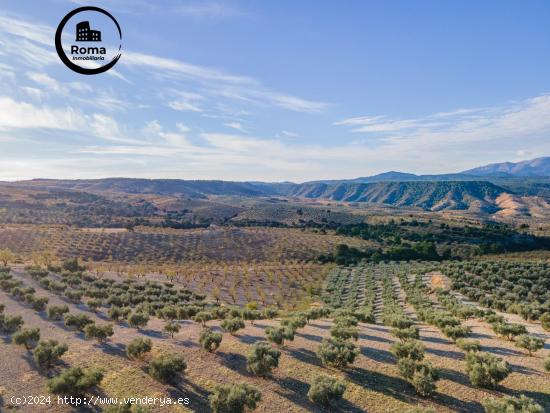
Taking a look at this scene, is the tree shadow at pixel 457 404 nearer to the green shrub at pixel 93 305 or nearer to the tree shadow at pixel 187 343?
the tree shadow at pixel 187 343

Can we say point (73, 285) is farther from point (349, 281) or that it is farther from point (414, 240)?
point (414, 240)

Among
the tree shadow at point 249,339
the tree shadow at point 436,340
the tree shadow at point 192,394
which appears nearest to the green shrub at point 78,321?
the tree shadow at point 249,339

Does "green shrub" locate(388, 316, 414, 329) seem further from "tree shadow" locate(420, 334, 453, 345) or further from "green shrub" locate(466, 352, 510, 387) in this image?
"green shrub" locate(466, 352, 510, 387)

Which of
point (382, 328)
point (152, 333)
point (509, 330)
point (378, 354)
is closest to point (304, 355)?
point (378, 354)

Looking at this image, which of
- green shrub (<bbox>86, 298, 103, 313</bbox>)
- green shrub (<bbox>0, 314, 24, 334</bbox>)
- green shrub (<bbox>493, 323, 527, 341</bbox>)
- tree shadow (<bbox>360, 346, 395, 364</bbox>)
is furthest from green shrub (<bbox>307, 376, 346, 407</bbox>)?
green shrub (<bbox>86, 298, 103, 313</bbox>)

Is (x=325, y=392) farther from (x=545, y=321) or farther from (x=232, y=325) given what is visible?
(x=545, y=321)

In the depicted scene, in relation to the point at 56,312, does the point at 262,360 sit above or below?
above
